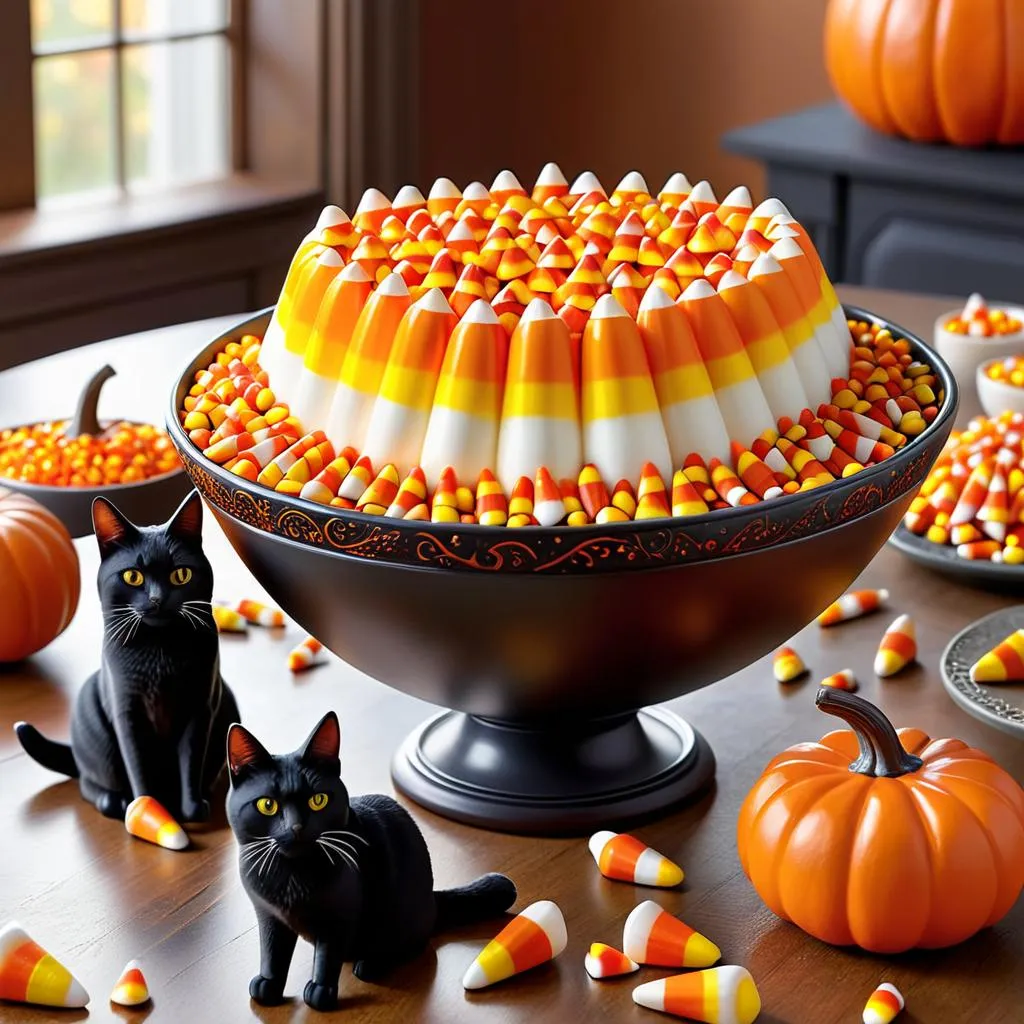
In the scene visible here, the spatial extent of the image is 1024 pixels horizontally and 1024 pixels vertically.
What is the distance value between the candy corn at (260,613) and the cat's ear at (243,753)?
0.57 meters

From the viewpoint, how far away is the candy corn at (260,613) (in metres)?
1.65

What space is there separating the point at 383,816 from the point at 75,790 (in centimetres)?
35

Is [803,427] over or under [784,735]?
over

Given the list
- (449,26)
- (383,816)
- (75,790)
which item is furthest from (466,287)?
(449,26)

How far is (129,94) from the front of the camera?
12.7 ft

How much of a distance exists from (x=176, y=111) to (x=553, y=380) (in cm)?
300

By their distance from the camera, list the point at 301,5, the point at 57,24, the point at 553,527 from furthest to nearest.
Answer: the point at 301,5 < the point at 57,24 < the point at 553,527

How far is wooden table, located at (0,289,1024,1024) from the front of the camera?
3.65 feet

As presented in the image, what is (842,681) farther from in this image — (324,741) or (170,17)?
(170,17)

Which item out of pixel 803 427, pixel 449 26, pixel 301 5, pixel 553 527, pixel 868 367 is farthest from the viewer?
pixel 449 26

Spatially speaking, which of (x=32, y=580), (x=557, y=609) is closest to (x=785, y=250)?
(x=557, y=609)

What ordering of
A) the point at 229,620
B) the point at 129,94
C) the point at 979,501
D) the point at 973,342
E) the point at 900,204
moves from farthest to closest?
the point at 129,94 → the point at 900,204 → the point at 973,342 → the point at 979,501 → the point at 229,620

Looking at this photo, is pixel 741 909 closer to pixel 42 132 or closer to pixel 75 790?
pixel 75 790

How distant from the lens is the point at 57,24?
3641 mm
